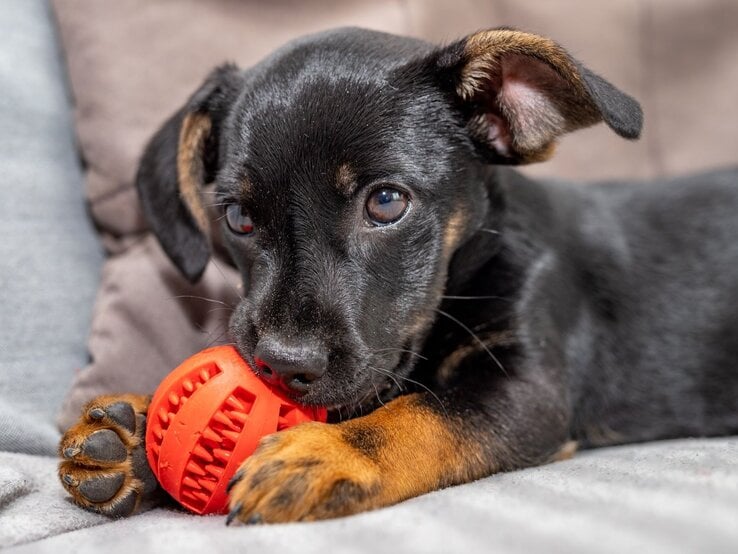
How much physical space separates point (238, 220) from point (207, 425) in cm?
78

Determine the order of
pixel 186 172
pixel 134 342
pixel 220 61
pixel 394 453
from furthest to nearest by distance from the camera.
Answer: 1. pixel 220 61
2. pixel 134 342
3. pixel 186 172
4. pixel 394 453

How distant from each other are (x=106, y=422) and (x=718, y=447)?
1.69 m

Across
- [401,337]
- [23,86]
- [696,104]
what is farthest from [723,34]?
[23,86]

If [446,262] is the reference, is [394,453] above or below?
below

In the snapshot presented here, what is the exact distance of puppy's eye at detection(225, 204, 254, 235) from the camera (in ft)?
7.47

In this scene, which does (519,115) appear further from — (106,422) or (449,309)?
(106,422)

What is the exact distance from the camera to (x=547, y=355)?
7.80 feet

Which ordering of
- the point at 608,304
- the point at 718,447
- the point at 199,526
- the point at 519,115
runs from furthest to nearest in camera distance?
the point at 608,304 < the point at 519,115 < the point at 718,447 < the point at 199,526

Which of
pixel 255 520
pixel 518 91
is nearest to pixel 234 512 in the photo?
pixel 255 520

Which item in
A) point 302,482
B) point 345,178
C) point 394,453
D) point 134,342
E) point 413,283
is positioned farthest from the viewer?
point 134,342

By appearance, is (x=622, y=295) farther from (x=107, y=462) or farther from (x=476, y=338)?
(x=107, y=462)

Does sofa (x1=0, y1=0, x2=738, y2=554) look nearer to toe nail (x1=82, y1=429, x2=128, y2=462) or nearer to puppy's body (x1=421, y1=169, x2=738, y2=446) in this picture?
toe nail (x1=82, y1=429, x2=128, y2=462)

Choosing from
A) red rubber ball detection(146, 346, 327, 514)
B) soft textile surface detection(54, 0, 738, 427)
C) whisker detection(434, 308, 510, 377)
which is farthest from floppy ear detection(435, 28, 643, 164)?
soft textile surface detection(54, 0, 738, 427)

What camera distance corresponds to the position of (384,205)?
212cm
